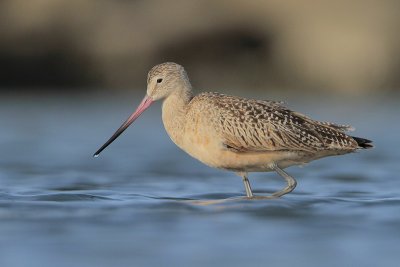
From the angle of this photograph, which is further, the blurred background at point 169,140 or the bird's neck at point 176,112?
the bird's neck at point 176,112

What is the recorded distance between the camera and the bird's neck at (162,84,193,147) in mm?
9102

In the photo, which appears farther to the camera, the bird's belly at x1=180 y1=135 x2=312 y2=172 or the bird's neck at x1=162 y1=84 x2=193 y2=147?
the bird's neck at x1=162 y1=84 x2=193 y2=147

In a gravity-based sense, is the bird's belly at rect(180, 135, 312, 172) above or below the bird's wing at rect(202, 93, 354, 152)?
below

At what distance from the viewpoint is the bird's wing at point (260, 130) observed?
8.94m

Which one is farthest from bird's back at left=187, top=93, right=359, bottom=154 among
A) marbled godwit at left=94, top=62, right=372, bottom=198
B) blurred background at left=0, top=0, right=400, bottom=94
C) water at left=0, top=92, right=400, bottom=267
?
blurred background at left=0, top=0, right=400, bottom=94

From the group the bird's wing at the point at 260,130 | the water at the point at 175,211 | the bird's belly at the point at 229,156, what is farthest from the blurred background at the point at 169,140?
the bird's wing at the point at 260,130

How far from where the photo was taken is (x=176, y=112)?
9211 mm

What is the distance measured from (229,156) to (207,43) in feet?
57.7

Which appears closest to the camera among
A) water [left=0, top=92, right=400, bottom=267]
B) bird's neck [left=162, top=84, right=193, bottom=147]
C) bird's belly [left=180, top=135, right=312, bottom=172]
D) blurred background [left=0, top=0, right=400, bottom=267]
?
water [left=0, top=92, right=400, bottom=267]

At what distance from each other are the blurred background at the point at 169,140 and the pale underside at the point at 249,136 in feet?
1.38

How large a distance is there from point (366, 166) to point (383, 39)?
13947 millimetres

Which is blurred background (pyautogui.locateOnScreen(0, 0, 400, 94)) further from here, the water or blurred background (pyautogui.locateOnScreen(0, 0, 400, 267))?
the water

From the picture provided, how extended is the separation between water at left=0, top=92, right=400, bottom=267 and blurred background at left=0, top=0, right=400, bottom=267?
0.02m

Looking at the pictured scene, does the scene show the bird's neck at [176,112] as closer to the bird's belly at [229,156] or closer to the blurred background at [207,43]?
the bird's belly at [229,156]
